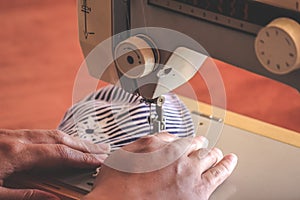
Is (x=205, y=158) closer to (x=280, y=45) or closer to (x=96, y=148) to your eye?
(x=96, y=148)

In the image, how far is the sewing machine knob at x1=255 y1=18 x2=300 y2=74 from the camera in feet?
3.71

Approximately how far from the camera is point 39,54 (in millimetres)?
3277

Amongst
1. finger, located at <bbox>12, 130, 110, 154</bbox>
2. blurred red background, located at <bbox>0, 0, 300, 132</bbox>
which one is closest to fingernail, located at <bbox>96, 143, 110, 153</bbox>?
finger, located at <bbox>12, 130, 110, 154</bbox>

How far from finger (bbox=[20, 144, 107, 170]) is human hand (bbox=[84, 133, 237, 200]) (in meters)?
0.08

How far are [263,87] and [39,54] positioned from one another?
941mm

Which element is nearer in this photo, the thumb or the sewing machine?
the sewing machine

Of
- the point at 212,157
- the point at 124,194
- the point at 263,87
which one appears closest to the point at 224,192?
the point at 212,157

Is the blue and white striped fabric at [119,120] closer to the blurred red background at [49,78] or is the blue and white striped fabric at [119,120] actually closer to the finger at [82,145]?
the finger at [82,145]

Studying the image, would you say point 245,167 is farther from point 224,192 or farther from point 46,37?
point 46,37

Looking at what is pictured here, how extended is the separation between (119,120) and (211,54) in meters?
0.40

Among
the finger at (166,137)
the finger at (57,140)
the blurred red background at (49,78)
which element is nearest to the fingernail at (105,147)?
the finger at (57,140)

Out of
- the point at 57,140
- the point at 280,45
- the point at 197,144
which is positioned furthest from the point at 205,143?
the point at 280,45

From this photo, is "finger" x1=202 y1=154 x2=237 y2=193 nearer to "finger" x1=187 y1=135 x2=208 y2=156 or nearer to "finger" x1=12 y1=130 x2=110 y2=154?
"finger" x1=187 y1=135 x2=208 y2=156

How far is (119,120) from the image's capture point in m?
1.63
